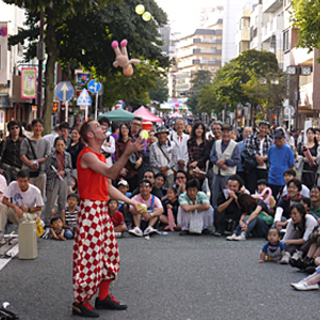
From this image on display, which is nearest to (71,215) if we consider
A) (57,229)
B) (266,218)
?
(57,229)

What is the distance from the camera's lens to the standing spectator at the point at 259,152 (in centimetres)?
1438

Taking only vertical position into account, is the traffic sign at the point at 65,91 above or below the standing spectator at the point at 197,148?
above

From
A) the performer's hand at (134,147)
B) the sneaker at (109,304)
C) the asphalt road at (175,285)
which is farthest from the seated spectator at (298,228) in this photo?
the performer's hand at (134,147)

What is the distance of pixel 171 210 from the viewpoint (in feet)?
41.1

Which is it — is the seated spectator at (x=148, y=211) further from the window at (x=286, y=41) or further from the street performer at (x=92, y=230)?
the window at (x=286, y=41)

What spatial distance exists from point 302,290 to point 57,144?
617cm

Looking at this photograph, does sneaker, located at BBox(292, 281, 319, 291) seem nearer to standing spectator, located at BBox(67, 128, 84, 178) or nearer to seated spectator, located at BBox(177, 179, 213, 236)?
seated spectator, located at BBox(177, 179, 213, 236)

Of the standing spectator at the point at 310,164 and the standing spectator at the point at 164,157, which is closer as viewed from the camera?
the standing spectator at the point at 164,157

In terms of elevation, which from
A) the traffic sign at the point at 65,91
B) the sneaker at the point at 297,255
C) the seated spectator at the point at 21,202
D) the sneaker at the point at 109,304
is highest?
the traffic sign at the point at 65,91

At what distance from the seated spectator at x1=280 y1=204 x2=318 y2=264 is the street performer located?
11.8ft

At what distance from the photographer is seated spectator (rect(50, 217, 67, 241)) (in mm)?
10984

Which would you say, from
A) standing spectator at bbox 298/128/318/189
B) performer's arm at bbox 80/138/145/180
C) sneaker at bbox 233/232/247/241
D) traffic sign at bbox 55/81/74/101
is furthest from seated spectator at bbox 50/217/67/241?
traffic sign at bbox 55/81/74/101

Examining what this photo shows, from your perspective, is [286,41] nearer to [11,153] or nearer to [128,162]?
[128,162]

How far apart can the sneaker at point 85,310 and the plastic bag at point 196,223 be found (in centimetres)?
557
